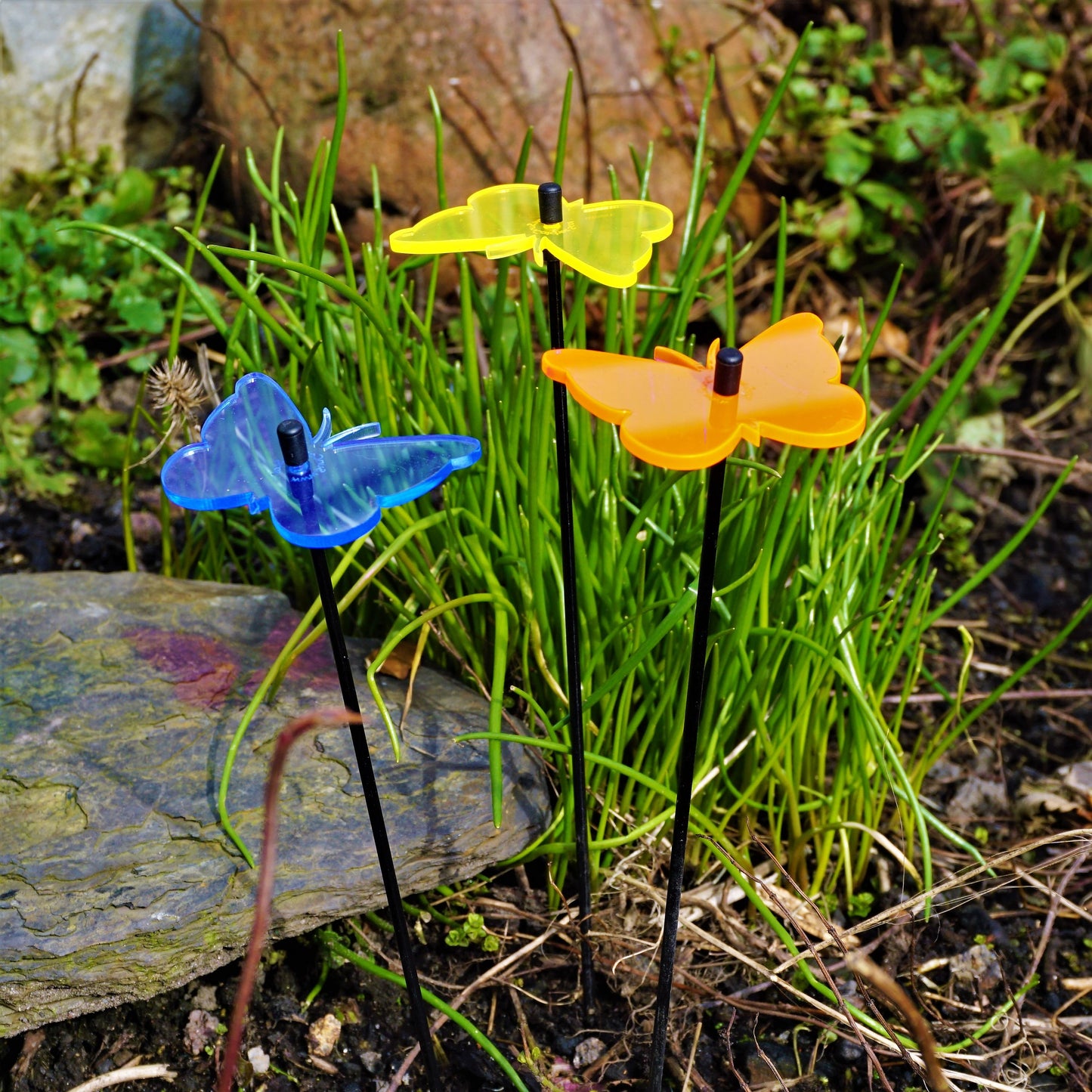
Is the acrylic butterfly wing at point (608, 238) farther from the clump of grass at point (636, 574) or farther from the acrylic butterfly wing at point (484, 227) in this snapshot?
the clump of grass at point (636, 574)

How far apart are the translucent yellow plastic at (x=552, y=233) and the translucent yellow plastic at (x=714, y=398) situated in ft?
0.26

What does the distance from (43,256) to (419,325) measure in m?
1.46

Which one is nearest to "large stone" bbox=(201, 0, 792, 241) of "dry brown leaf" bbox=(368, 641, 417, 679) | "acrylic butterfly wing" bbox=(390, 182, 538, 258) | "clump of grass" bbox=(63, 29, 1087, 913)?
"clump of grass" bbox=(63, 29, 1087, 913)

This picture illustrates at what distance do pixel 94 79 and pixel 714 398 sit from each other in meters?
2.59

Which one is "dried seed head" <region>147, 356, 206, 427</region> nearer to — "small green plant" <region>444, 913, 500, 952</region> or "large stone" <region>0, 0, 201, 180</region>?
"small green plant" <region>444, 913, 500, 952</region>

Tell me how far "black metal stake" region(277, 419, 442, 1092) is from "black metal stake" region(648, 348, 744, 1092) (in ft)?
0.77

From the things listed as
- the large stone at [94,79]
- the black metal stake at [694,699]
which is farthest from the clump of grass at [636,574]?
the large stone at [94,79]

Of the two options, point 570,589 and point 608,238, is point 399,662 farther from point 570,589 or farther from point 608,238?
point 608,238

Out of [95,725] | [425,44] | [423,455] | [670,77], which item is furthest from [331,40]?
[423,455]

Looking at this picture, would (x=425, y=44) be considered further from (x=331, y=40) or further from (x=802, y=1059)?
(x=802, y=1059)

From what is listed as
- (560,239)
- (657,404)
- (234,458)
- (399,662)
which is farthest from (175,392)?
(657,404)

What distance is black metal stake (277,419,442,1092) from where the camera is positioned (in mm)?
771

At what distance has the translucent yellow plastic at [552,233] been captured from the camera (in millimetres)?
891

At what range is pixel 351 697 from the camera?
0.89 metres
